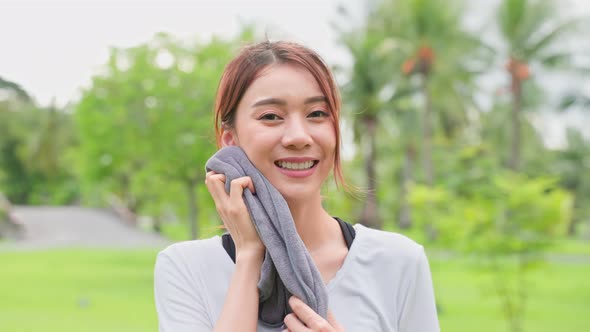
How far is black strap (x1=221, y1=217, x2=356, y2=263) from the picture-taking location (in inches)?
78.0

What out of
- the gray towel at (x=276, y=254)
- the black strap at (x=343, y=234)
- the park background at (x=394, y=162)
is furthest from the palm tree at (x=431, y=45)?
the gray towel at (x=276, y=254)

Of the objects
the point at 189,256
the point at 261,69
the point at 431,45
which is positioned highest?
the point at 431,45

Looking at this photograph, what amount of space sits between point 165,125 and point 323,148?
57.9 ft

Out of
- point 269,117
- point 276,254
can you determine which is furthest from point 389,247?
point 269,117

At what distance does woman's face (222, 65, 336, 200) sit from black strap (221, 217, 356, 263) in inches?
7.4

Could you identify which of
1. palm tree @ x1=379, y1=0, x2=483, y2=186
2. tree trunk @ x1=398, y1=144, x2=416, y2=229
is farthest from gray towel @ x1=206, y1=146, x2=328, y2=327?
tree trunk @ x1=398, y1=144, x2=416, y2=229

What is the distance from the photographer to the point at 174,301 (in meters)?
1.88

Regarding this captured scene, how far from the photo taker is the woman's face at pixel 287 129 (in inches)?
73.4

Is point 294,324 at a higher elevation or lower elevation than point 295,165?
lower

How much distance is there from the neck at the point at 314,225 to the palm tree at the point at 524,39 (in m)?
24.8

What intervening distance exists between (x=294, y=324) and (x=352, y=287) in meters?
0.21

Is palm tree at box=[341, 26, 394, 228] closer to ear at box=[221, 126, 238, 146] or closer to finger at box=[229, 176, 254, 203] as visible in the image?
ear at box=[221, 126, 238, 146]

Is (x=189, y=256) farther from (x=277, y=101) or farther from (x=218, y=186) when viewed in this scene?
(x=277, y=101)

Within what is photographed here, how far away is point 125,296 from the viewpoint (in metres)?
17.0
